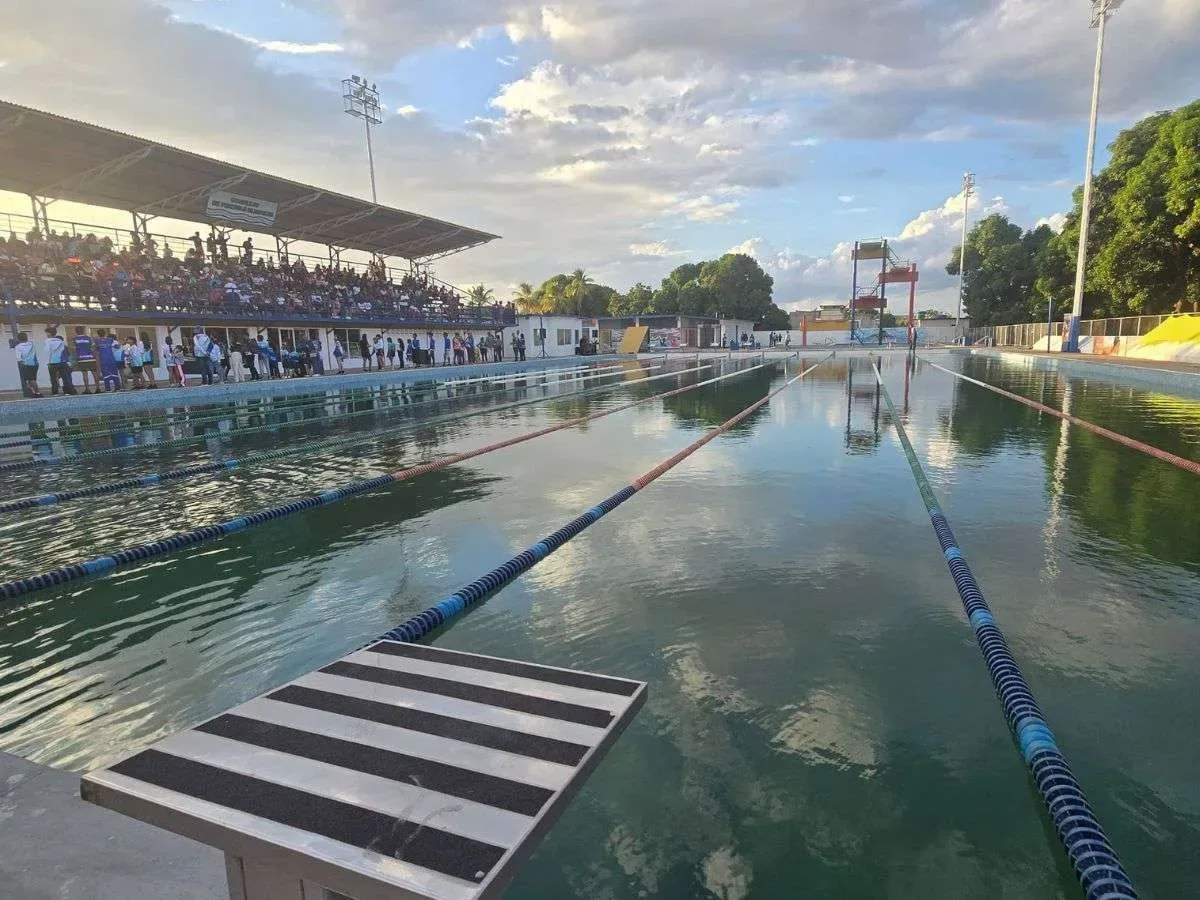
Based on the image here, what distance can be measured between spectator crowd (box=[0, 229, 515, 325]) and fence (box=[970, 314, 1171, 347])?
2770 centimetres

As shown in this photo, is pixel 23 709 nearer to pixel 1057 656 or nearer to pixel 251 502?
pixel 251 502

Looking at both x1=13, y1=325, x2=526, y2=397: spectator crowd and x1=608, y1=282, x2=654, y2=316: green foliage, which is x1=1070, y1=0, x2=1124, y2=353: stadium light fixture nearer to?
x1=13, y1=325, x2=526, y2=397: spectator crowd

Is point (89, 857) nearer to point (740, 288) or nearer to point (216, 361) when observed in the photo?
point (216, 361)

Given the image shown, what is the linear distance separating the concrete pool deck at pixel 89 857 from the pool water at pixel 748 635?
1.87ft

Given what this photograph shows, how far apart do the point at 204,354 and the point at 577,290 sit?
50.6m

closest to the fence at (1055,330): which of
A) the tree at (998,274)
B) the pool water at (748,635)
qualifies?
the tree at (998,274)

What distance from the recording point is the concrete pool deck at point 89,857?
1623mm

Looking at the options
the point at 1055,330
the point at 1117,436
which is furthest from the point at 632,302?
the point at 1117,436

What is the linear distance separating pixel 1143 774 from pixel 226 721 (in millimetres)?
2795

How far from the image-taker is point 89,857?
1736 millimetres

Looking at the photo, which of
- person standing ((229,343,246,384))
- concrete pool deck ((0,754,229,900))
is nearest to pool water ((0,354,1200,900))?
concrete pool deck ((0,754,229,900))

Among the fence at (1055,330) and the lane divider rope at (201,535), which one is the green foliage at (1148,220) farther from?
the lane divider rope at (201,535)

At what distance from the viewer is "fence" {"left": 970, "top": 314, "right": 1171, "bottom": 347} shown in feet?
76.8

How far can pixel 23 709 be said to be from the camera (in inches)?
108
